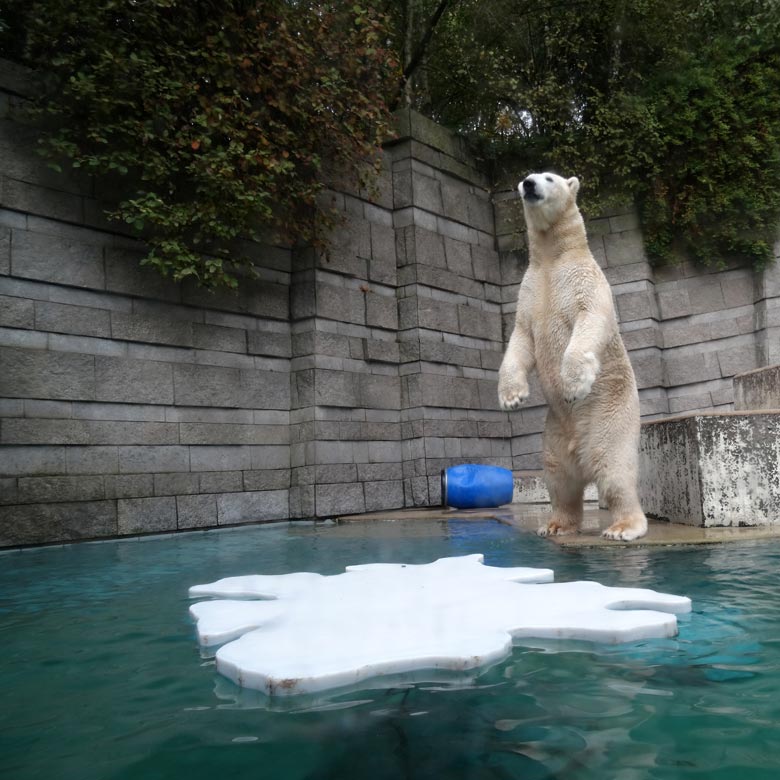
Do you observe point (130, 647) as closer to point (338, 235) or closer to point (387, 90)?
point (338, 235)

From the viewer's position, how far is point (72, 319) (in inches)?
224

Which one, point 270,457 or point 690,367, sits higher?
point 690,367

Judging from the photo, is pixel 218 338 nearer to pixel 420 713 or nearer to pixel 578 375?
pixel 578 375

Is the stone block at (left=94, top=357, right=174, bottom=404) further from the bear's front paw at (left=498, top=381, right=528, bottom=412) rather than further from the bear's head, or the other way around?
the bear's head

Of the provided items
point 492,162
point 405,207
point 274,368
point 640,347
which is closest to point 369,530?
point 274,368

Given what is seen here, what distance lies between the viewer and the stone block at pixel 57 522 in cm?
518

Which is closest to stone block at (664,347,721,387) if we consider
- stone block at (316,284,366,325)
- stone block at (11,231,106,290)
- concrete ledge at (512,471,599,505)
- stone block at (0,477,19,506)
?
concrete ledge at (512,471,599,505)

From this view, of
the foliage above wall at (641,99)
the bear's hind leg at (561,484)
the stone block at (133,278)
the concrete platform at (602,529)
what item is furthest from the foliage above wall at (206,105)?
the bear's hind leg at (561,484)

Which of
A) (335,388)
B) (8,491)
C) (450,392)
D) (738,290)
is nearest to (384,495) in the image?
(335,388)

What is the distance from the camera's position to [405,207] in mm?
8102

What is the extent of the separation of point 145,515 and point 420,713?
511 cm

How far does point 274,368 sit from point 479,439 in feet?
8.94

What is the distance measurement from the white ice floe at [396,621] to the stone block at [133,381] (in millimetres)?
3724

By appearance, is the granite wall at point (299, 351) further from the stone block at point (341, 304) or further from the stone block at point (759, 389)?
the stone block at point (759, 389)
